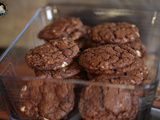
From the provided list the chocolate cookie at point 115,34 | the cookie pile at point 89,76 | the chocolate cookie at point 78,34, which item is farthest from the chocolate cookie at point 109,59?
the chocolate cookie at point 78,34

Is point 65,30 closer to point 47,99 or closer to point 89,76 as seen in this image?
point 89,76

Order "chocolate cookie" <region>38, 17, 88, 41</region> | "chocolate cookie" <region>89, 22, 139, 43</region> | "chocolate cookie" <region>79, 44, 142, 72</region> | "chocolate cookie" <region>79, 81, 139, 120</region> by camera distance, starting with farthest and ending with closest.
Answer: "chocolate cookie" <region>38, 17, 88, 41</region> < "chocolate cookie" <region>89, 22, 139, 43</region> < "chocolate cookie" <region>79, 44, 142, 72</region> < "chocolate cookie" <region>79, 81, 139, 120</region>

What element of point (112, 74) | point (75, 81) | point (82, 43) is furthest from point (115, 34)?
point (75, 81)

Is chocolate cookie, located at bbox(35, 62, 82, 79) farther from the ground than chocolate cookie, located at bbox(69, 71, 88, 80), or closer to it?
farther from the ground

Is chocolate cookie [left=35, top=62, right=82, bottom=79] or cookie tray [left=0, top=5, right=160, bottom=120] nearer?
cookie tray [left=0, top=5, right=160, bottom=120]

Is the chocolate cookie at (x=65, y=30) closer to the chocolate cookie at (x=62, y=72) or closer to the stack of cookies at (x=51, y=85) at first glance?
the stack of cookies at (x=51, y=85)

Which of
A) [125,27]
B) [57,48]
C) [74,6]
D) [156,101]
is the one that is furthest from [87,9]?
[156,101]

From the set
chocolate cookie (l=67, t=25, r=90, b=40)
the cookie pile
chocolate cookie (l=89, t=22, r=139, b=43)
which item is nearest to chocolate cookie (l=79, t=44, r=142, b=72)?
the cookie pile

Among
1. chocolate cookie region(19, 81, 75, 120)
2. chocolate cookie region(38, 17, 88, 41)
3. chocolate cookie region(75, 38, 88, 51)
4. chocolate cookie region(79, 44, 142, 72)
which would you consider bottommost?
chocolate cookie region(19, 81, 75, 120)

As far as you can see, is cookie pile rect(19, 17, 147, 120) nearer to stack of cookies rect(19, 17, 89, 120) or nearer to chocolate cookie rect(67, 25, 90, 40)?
stack of cookies rect(19, 17, 89, 120)
